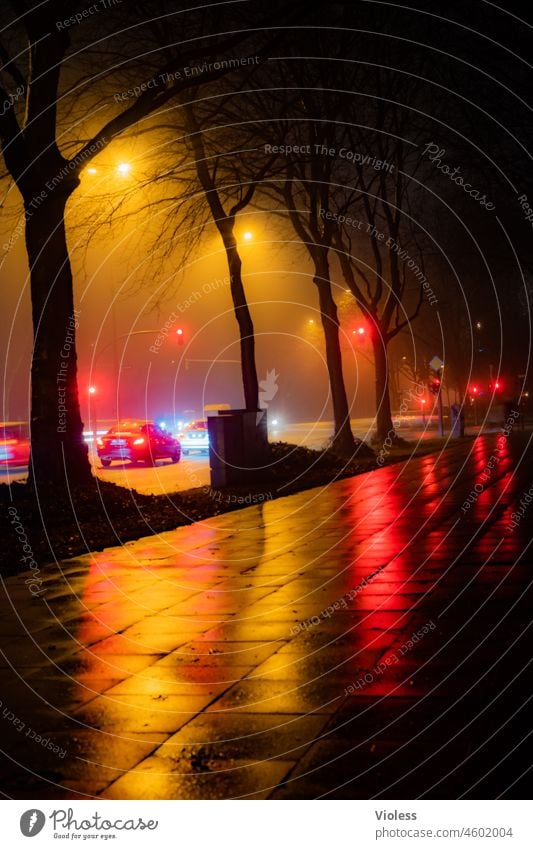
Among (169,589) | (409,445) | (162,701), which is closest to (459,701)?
(162,701)

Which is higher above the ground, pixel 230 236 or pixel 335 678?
pixel 230 236

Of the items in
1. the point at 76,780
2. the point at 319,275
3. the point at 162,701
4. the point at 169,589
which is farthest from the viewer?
the point at 319,275

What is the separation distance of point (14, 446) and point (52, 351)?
21.8m

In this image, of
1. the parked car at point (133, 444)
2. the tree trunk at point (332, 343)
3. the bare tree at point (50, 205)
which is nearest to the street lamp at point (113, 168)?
the bare tree at point (50, 205)

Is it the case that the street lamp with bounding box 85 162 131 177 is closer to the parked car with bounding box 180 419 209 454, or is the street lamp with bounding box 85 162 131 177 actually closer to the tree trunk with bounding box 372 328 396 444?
the tree trunk with bounding box 372 328 396 444

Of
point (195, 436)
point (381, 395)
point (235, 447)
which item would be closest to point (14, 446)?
point (195, 436)

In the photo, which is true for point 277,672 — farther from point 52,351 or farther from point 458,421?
point 458,421

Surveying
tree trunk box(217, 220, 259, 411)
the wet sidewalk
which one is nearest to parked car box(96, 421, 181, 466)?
tree trunk box(217, 220, 259, 411)

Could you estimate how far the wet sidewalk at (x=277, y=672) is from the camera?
13.9 feet

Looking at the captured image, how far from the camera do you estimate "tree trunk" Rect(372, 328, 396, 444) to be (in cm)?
3878

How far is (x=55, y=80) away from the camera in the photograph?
1650 centimetres

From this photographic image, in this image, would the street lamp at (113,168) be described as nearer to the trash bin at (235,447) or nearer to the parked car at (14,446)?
the trash bin at (235,447)
